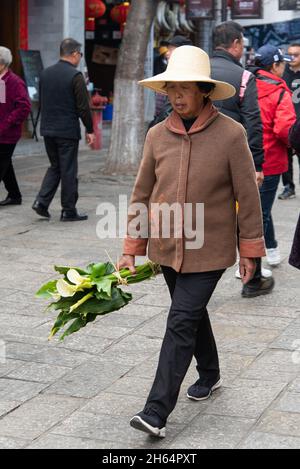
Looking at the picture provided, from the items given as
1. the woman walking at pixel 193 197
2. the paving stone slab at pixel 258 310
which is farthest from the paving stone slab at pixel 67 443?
the paving stone slab at pixel 258 310

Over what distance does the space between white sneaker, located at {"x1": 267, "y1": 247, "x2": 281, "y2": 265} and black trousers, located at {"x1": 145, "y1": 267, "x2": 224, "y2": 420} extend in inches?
136

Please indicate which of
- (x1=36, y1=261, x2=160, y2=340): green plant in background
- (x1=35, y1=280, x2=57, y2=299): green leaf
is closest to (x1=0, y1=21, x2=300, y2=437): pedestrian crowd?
(x1=36, y1=261, x2=160, y2=340): green plant in background

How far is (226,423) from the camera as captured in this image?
471 centimetres

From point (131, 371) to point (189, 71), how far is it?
5.89 ft

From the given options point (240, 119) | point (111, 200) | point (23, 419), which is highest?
point (240, 119)

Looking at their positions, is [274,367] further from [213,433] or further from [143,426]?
[143,426]

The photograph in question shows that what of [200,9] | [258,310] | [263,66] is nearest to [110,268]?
[258,310]

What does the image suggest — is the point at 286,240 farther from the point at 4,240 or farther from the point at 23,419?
the point at 23,419

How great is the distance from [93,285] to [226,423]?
911mm

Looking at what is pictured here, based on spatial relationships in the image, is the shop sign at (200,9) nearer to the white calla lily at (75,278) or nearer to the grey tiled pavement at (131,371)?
the grey tiled pavement at (131,371)

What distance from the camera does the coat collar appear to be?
15.1ft

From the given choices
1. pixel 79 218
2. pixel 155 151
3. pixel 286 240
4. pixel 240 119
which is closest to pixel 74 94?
pixel 79 218

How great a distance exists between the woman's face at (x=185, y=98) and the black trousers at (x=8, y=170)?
6.28m

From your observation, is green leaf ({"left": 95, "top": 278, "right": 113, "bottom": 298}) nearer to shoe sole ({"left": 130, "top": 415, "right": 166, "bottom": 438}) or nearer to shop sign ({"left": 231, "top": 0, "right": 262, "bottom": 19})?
shoe sole ({"left": 130, "top": 415, "right": 166, "bottom": 438})
